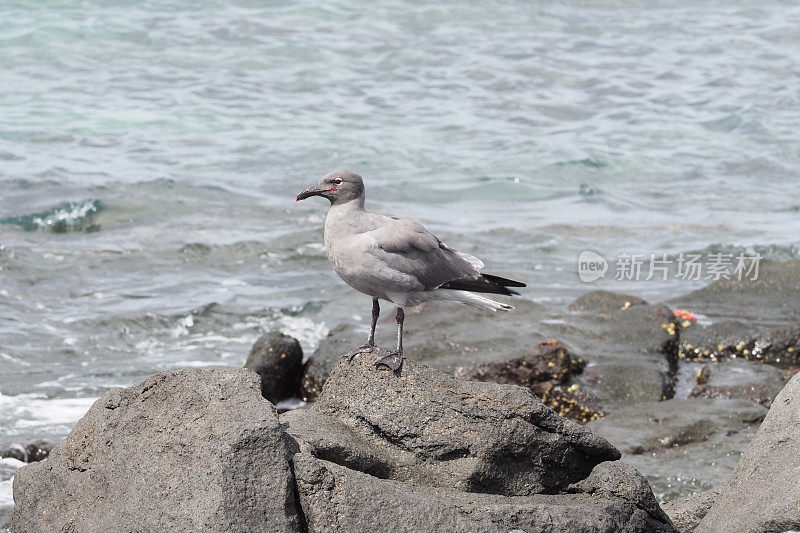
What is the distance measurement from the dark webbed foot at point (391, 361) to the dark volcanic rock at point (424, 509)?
75cm

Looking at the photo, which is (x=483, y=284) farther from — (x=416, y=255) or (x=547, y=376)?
(x=547, y=376)

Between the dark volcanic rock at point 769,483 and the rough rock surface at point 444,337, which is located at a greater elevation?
the dark volcanic rock at point 769,483

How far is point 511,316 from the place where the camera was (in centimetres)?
1071

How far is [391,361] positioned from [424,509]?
1100mm

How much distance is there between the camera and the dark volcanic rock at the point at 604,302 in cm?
1123

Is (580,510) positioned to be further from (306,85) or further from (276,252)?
(306,85)

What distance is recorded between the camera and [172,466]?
4520 mm

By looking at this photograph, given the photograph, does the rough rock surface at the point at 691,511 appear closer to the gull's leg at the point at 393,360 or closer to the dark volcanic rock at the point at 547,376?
the gull's leg at the point at 393,360

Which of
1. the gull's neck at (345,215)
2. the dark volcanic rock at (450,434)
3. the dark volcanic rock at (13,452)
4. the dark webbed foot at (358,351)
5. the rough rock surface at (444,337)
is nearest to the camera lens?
the dark volcanic rock at (450,434)

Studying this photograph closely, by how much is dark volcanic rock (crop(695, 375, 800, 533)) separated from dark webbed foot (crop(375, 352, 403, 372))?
1874mm

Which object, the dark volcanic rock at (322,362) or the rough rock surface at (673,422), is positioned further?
the dark volcanic rock at (322,362)

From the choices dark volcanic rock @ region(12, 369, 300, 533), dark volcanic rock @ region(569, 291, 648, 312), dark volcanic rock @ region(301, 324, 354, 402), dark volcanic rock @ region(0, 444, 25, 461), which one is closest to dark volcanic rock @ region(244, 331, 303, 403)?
dark volcanic rock @ region(301, 324, 354, 402)

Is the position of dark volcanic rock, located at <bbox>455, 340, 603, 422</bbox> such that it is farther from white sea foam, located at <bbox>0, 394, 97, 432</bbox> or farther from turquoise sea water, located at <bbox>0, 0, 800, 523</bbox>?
white sea foam, located at <bbox>0, 394, 97, 432</bbox>

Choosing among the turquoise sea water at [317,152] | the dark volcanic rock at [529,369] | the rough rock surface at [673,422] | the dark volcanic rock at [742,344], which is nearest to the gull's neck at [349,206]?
the rough rock surface at [673,422]
